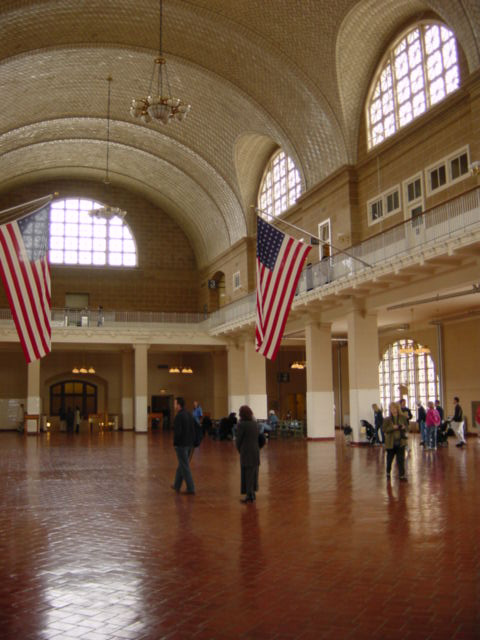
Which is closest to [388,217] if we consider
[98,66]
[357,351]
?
[357,351]

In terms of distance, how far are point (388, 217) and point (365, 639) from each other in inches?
738

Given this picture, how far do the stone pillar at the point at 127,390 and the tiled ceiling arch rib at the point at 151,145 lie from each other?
891cm

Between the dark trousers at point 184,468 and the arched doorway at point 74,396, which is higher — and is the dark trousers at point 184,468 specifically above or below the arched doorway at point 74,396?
below

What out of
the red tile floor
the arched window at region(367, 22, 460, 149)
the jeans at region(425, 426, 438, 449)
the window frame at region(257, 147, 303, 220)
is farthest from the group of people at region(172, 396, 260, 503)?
the window frame at region(257, 147, 303, 220)

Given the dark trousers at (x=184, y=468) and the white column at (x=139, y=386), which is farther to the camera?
the white column at (x=139, y=386)

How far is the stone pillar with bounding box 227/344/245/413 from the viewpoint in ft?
107

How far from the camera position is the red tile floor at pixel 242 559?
14.0ft

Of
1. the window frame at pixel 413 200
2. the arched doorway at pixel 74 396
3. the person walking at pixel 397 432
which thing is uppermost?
the window frame at pixel 413 200

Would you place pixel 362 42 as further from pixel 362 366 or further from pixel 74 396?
pixel 74 396

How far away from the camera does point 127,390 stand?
37.1m

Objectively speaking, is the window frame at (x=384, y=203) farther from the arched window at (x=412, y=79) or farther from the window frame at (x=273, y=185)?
the window frame at (x=273, y=185)

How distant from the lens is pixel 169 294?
41.4m

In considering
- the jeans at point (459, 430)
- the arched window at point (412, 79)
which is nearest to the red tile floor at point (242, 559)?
the jeans at point (459, 430)

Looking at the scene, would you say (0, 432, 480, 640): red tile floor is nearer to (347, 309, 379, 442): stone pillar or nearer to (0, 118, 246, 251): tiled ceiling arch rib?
(347, 309, 379, 442): stone pillar
